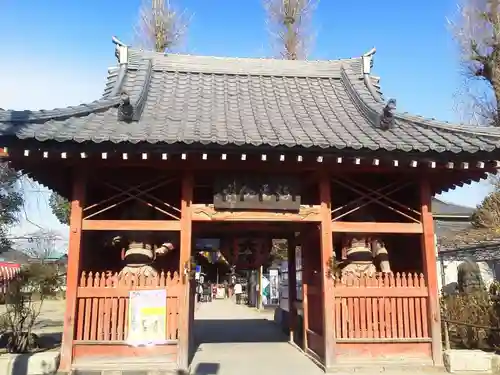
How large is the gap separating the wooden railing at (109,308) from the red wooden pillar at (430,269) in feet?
14.6

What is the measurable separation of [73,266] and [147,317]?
59.5 inches

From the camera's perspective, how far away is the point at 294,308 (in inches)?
448

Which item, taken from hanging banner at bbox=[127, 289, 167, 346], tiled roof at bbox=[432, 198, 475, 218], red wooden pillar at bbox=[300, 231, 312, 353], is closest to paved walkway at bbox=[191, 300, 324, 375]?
red wooden pillar at bbox=[300, 231, 312, 353]

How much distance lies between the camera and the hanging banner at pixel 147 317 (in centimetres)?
732

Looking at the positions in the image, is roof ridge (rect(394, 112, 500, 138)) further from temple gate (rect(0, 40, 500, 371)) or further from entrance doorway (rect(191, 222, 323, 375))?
entrance doorway (rect(191, 222, 323, 375))

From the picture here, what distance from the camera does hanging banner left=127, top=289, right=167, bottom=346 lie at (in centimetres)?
732

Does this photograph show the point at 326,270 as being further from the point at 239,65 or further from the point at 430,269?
the point at 239,65

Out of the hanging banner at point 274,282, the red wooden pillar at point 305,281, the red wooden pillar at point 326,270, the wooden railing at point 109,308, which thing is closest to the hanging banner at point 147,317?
the wooden railing at point 109,308

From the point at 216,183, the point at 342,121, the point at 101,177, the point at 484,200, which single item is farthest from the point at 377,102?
the point at 484,200

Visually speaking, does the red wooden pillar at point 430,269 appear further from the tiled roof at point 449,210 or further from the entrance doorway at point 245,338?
the tiled roof at point 449,210

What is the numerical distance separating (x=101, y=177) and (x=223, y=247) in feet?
13.4

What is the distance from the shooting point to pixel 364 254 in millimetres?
8539

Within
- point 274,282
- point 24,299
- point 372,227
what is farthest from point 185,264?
point 274,282

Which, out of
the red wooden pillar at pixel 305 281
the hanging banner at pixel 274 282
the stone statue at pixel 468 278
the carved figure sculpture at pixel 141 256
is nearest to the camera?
the carved figure sculpture at pixel 141 256
